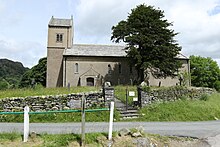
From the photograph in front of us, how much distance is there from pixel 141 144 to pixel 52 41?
43.3 m

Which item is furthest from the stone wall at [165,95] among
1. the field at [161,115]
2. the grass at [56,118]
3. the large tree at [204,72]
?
the large tree at [204,72]

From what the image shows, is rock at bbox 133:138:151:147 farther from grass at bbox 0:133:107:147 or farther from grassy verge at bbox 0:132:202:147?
grass at bbox 0:133:107:147

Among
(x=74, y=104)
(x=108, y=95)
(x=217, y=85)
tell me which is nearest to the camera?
(x=74, y=104)

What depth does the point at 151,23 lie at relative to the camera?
127 ft

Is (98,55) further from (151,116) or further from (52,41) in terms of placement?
(151,116)

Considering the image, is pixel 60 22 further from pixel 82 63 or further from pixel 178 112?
pixel 178 112

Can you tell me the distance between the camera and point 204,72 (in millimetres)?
69188

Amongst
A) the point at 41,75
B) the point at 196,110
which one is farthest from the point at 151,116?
the point at 41,75

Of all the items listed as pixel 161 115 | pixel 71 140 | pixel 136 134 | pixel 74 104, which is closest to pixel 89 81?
pixel 74 104

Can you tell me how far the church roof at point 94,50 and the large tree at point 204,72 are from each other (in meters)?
31.0

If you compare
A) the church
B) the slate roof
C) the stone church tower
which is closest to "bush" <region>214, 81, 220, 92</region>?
the church

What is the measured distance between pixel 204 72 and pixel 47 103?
6298 cm

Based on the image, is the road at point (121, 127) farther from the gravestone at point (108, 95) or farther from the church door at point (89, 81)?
the church door at point (89, 81)

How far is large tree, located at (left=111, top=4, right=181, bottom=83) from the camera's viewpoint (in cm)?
3716
